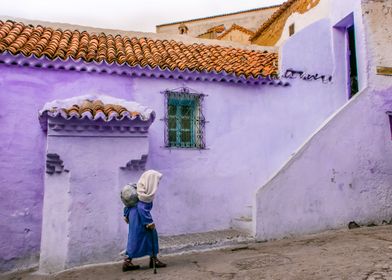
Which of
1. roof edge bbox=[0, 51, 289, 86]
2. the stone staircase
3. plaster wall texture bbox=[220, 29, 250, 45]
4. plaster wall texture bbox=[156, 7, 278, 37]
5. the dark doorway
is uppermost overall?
plaster wall texture bbox=[156, 7, 278, 37]

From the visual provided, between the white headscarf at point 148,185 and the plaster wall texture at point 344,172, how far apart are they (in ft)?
8.58

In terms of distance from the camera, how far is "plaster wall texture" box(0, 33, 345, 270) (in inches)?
287

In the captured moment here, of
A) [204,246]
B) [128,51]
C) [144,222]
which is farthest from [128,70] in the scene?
[204,246]

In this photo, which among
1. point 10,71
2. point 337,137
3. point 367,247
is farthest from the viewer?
point 337,137

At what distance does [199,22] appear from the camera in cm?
2394

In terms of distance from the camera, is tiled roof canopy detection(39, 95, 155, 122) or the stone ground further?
tiled roof canopy detection(39, 95, 155, 122)

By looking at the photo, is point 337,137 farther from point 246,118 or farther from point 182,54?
point 182,54

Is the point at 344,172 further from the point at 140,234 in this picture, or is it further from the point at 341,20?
the point at 140,234

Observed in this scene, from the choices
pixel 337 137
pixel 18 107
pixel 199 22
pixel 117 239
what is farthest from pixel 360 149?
pixel 199 22

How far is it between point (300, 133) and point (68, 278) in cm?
648

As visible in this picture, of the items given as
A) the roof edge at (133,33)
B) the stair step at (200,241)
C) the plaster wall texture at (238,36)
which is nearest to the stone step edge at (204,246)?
the stair step at (200,241)

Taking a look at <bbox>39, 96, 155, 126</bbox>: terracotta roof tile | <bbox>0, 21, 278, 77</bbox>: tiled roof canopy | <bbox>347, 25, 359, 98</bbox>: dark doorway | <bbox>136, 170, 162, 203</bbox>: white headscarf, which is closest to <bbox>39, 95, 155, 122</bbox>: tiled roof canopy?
<bbox>39, 96, 155, 126</bbox>: terracotta roof tile

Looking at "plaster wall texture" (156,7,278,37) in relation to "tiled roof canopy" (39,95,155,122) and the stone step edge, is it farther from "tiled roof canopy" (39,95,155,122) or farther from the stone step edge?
the stone step edge

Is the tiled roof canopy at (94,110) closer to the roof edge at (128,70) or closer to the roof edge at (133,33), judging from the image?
the roof edge at (128,70)
